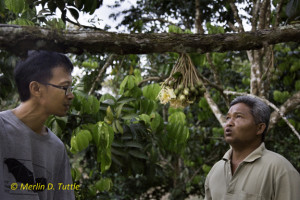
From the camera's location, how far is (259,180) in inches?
82.4

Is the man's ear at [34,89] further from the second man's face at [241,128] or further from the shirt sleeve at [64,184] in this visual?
the second man's face at [241,128]

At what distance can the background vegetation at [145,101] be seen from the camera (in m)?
2.73

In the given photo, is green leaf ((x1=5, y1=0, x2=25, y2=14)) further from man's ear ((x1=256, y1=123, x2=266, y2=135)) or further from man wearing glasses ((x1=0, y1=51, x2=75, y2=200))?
man's ear ((x1=256, y1=123, x2=266, y2=135))

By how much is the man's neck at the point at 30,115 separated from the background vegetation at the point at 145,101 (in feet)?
0.79

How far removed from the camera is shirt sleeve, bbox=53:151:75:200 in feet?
5.74

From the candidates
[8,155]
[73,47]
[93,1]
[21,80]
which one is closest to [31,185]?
[8,155]

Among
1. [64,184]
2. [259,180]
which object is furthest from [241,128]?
[64,184]

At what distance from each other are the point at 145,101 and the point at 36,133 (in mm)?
1688

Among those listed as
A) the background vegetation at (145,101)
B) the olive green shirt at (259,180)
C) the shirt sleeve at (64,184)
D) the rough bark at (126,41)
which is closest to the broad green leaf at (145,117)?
the background vegetation at (145,101)

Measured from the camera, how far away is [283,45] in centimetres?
553

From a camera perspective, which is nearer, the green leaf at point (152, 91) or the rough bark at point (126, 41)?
the rough bark at point (126, 41)

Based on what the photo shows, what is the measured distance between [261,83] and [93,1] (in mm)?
2380

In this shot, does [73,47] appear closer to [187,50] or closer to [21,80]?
[21,80]

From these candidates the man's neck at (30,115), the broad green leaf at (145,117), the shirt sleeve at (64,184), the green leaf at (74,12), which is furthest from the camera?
the broad green leaf at (145,117)
